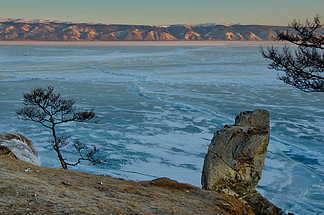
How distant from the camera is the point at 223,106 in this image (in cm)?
2061

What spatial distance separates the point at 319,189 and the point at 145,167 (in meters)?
5.96

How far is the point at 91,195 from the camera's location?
192 inches

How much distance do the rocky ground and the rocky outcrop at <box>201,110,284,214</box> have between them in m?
1.00

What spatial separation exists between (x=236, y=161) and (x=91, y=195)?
12.2ft

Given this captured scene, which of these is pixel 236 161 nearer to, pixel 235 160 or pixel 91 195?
pixel 235 160

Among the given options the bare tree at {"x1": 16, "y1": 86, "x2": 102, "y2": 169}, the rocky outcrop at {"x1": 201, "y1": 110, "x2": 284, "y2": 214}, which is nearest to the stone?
the rocky outcrop at {"x1": 201, "y1": 110, "x2": 284, "y2": 214}

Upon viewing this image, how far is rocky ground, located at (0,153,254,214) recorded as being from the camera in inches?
158

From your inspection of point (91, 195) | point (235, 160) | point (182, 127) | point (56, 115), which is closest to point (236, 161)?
point (235, 160)

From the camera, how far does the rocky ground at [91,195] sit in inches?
158

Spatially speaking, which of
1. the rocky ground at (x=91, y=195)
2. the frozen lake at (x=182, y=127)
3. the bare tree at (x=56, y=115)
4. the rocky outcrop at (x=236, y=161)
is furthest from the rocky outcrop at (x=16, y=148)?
the rocky outcrop at (x=236, y=161)

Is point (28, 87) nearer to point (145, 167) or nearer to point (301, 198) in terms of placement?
point (145, 167)

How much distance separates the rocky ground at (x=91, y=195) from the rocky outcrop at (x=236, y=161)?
1.00 metres

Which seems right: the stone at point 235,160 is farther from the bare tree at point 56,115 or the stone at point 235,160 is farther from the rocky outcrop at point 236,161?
the bare tree at point 56,115

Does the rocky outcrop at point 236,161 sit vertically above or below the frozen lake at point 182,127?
above
